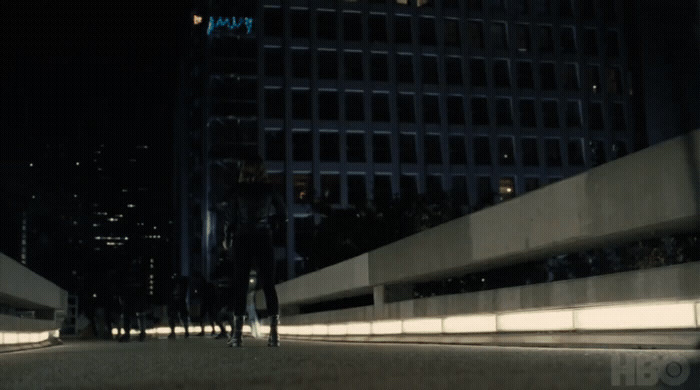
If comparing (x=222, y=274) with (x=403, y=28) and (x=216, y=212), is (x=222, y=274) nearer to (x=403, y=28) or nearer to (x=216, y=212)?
(x=216, y=212)

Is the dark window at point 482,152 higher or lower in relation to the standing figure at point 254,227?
higher

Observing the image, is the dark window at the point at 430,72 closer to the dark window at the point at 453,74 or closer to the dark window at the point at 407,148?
the dark window at the point at 453,74

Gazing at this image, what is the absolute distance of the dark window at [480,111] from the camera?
9900cm

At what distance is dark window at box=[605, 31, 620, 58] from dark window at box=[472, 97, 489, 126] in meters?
13.0

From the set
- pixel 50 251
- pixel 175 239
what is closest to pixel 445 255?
pixel 50 251

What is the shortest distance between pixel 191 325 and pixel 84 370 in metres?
55.3

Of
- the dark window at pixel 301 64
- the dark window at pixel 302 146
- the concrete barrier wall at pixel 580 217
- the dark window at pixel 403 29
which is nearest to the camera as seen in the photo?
the concrete barrier wall at pixel 580 217

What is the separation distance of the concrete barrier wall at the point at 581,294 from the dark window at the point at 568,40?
3411 inches

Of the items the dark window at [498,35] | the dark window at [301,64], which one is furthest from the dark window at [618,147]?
the dark window at [301,64]

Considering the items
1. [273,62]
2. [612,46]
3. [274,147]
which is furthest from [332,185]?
[612,46]

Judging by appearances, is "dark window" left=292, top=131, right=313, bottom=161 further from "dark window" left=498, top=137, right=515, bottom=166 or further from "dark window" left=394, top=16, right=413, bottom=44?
"dark window" left=498, top=137, right=515, bottom=166

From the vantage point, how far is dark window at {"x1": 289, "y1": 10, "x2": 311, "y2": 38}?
97562 mm

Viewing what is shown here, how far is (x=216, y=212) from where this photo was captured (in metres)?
105

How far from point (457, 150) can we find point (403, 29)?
12.4m
